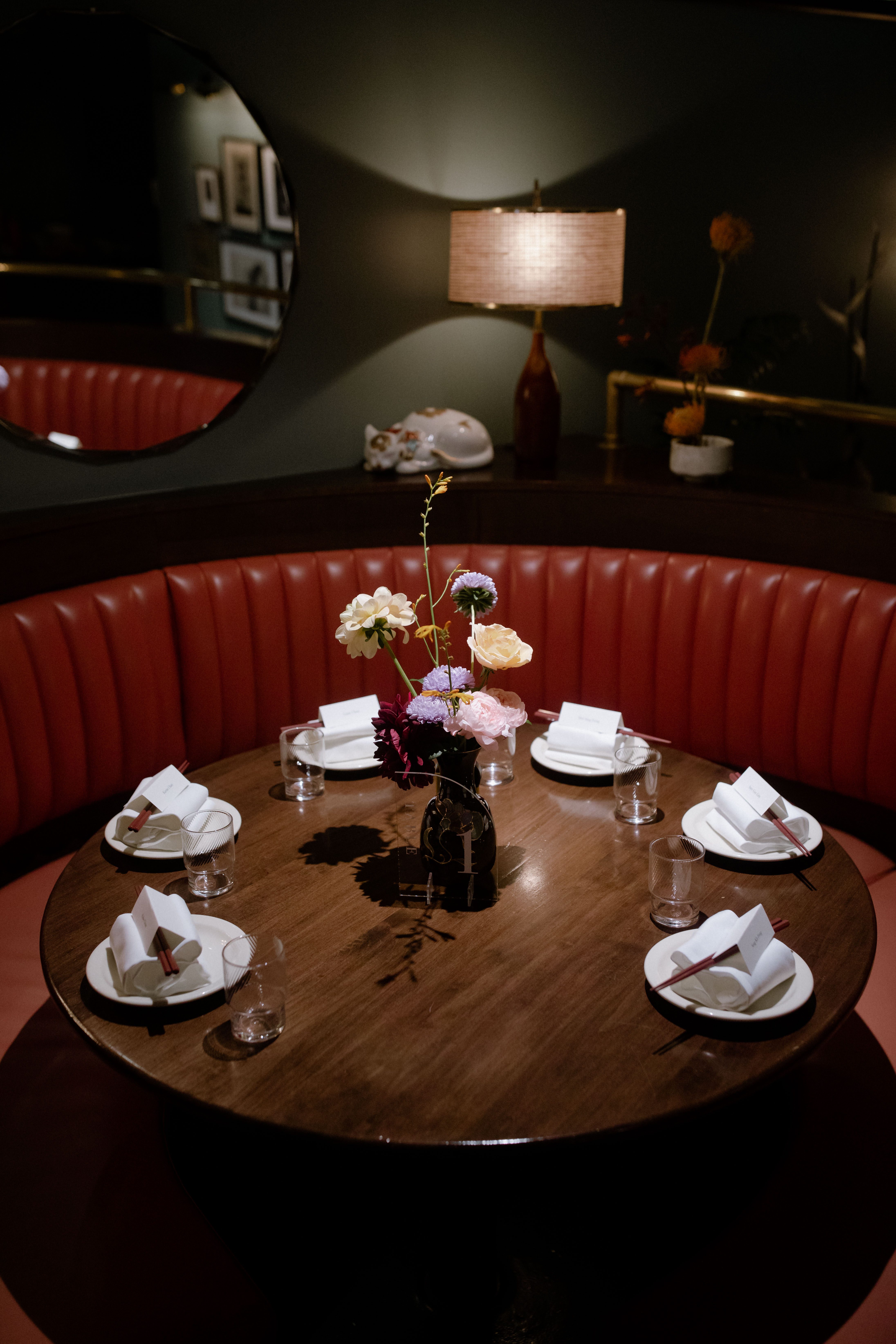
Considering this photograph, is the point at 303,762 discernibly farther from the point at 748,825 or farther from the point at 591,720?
the point at 748,825

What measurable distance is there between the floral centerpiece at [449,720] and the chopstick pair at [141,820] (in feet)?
1.43

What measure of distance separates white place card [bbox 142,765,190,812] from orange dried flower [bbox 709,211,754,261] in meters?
1.81

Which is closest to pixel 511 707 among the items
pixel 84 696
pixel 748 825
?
pixel 748 825

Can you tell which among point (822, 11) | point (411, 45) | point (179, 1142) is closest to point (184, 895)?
point (179, 1142)

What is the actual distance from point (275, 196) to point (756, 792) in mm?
1899

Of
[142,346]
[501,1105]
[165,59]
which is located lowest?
[501,1105]

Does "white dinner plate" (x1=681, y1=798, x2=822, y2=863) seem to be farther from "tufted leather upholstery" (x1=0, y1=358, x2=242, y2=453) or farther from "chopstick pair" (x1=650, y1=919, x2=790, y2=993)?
"tufted leather upholstery" (x1=0, y1=358, x2=242, y2=453)

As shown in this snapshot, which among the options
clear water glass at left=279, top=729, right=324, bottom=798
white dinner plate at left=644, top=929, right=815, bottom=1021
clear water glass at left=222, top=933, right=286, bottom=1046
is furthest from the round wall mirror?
white dinner plate at left=644, top=929, right=815, bottom=1021

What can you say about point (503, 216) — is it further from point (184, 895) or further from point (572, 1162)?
point (572, 1162)

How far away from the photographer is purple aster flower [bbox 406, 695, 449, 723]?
143cm

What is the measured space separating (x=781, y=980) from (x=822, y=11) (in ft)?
10.4

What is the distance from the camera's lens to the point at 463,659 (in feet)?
8.75

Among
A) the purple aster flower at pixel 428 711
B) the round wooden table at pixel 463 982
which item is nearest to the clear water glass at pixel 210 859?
the round wooden table at pixel 463 982

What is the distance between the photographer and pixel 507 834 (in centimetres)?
175
